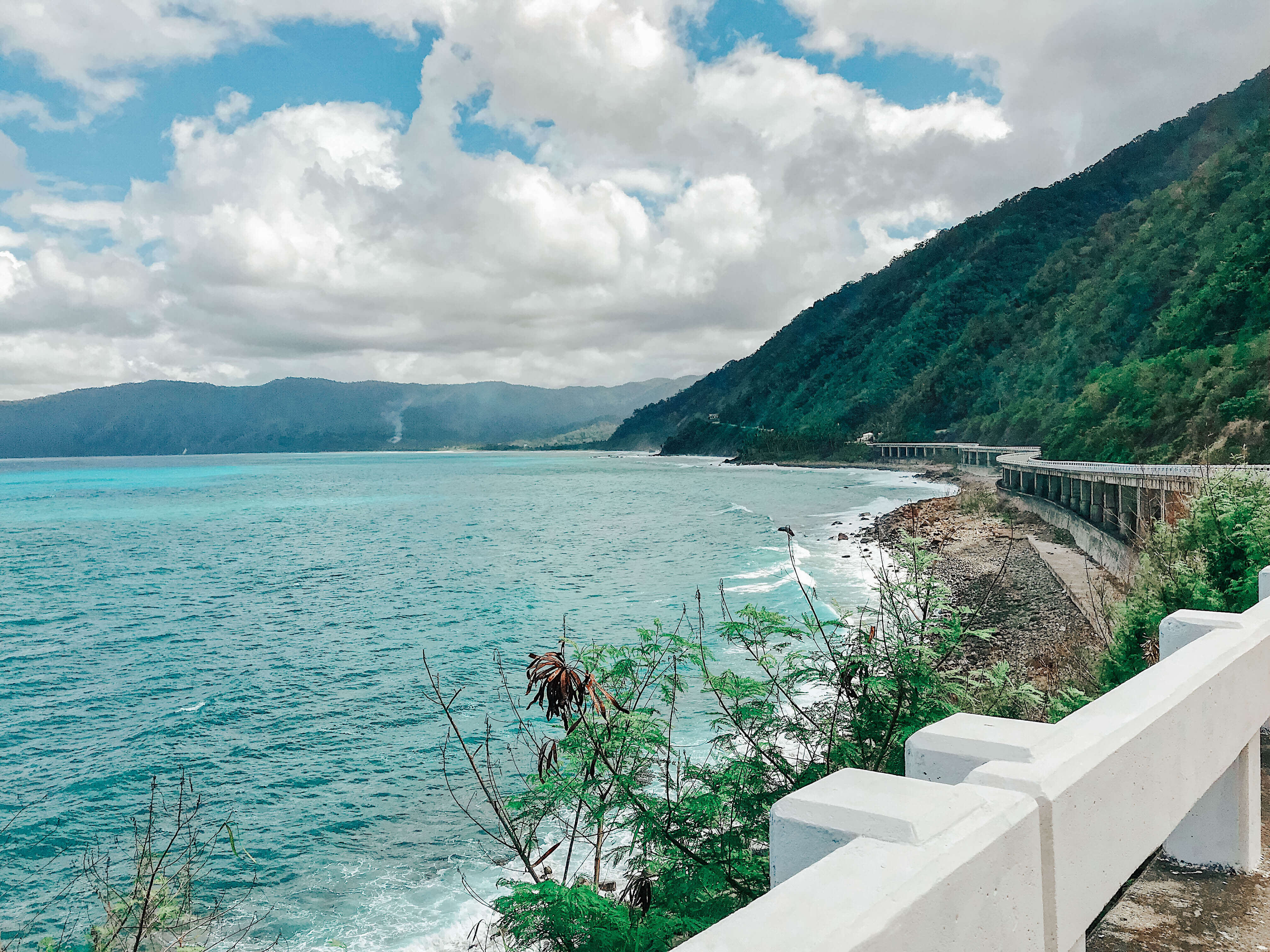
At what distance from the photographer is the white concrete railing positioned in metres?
1.46

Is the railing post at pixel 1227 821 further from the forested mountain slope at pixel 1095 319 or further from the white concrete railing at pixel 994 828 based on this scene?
the forested mountain slope at pixel 1095 319

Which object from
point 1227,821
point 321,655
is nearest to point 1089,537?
point 321,655

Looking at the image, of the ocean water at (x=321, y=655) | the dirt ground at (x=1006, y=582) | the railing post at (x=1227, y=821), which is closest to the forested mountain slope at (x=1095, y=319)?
the dirt ground at (x=1006, y=582)

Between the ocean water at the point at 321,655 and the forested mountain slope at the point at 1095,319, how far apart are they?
1920 centimetres

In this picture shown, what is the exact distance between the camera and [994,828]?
5.72ft

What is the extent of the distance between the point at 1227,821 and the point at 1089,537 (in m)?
33.2

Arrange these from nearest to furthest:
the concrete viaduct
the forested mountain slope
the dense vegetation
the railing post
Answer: the railing post < the dense vegetation < the concrete viaduct < the forested mountain slope

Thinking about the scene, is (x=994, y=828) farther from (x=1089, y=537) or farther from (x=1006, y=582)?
(x=1089, y=537)

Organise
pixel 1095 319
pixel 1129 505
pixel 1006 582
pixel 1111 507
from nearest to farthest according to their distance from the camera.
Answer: pixel 1006 582 < pixel 1129 505 < pixel 1111 507 < pixel 1095 319

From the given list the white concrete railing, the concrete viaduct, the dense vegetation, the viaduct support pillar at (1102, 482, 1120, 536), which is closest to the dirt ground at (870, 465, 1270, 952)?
the white concrete railing

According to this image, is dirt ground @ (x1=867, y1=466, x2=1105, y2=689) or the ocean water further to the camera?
dirt ground @ (x1=867, y1=466, x2=1105, y2=689)

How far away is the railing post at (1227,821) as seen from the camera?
3369mm

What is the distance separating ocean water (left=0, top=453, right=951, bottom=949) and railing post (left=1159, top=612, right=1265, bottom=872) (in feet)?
29.7

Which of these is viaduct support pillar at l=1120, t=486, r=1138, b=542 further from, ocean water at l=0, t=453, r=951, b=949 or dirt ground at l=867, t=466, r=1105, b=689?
ocean water at l=0, t=453, r=951, b=949
